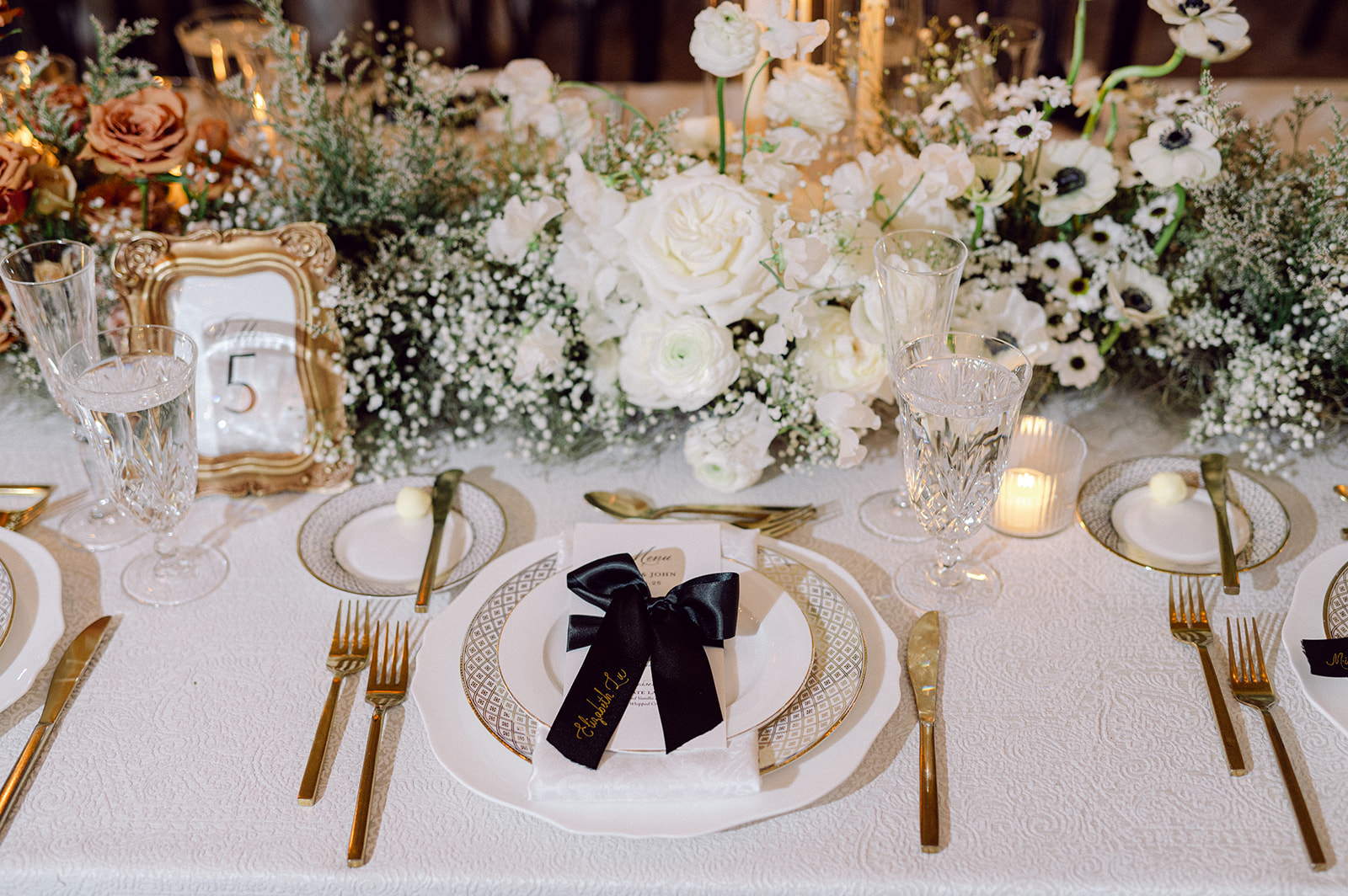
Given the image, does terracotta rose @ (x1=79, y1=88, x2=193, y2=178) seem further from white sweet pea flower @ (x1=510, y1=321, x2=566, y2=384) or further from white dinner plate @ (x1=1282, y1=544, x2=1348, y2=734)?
white dinner plate @ (x1=1282, y1=544, x2=1348, y2=734)

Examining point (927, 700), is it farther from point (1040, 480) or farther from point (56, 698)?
point (56, 698)

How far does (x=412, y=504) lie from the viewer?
1104 mm

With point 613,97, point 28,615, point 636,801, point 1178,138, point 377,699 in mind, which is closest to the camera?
point 636,801

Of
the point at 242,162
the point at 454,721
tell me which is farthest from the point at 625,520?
the point at 242,162

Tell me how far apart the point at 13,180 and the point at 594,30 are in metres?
2.16

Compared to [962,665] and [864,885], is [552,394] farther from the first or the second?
[864,885]

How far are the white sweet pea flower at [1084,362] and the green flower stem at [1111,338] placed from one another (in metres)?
0.01

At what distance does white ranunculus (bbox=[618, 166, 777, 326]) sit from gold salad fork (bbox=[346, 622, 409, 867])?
442mm

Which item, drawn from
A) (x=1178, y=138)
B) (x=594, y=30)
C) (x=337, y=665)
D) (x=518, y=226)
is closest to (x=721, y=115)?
(x=518, y=226)

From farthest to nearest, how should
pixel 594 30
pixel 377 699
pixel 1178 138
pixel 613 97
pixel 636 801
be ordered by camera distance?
pixel 594 30 → pixel 613 97 → pixel 1178 138 → pixel 377 699 → pixel 636 801

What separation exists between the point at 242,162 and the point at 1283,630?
134 centimetres

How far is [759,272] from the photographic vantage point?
1.04 m

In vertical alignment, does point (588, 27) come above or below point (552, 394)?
above

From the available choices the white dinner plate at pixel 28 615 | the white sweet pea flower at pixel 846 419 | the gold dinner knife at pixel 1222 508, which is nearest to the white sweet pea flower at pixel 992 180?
the white sweet pea flower at pixel 846 419
